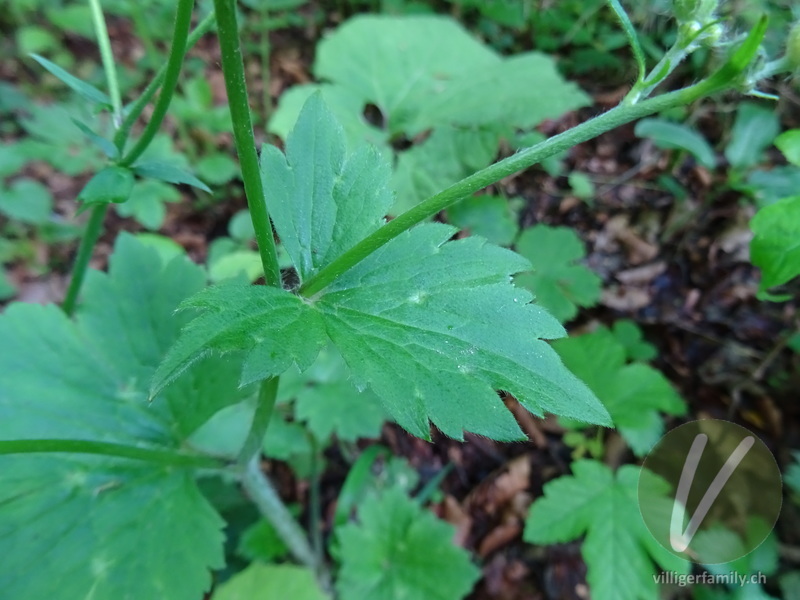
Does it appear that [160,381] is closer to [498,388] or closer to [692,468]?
[498,388]

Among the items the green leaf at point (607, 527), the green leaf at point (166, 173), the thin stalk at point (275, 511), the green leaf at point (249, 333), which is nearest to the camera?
the green leaf at point (249, 333)

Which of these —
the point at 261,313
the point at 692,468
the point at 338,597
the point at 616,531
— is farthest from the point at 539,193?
the point at 261,313

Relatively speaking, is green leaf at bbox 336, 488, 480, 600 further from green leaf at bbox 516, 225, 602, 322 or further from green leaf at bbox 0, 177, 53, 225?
green leaf at bbox 0, 177, 53, 225

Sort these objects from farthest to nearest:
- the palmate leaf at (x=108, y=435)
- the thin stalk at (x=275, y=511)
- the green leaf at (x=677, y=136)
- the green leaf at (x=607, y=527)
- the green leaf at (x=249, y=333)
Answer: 1. the green leaf at (x=677, y=136)
2. the green leaf at (x=607, y=527)
3. the thin stalk at (x=275, y=511)
4. the palmate leaf at (x=108, y=435)
5. the green leaf at (x=249, y=333)

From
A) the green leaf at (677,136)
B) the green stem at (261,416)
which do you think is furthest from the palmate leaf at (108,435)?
the green leaf at (677,136)

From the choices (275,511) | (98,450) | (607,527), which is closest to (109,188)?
(98,450)

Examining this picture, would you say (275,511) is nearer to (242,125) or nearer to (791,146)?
(242,125)

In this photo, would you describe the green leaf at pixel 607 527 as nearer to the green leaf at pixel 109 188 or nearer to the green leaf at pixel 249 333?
the green leaf at pixel 249 333
